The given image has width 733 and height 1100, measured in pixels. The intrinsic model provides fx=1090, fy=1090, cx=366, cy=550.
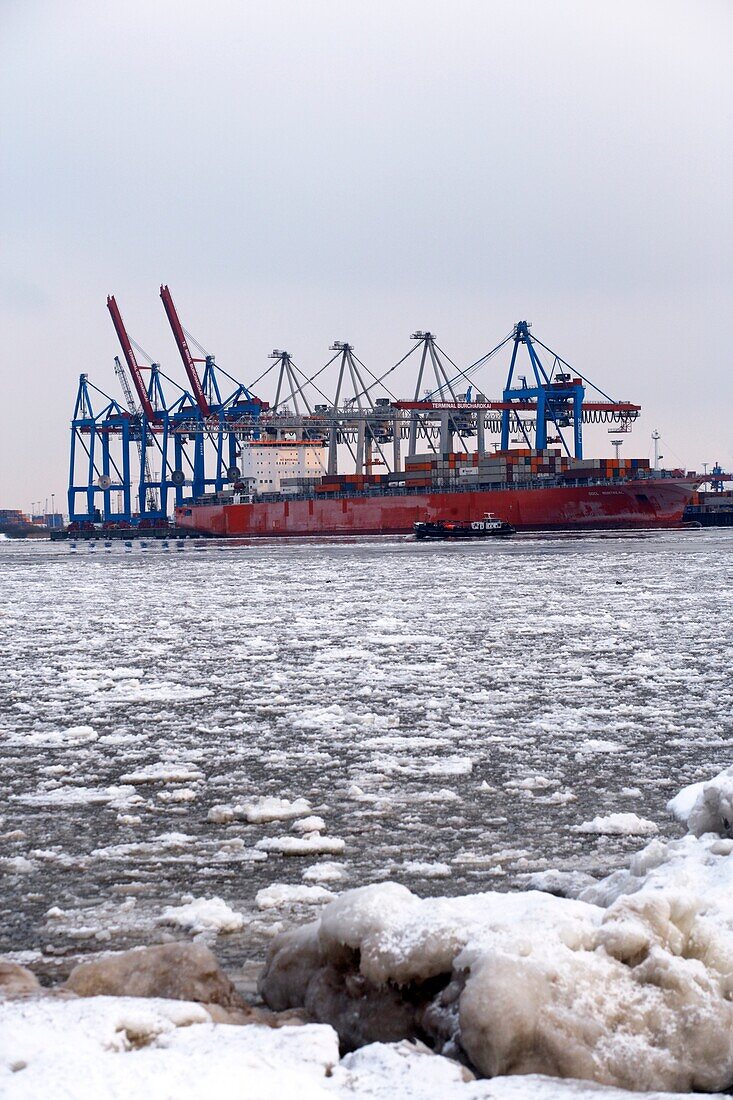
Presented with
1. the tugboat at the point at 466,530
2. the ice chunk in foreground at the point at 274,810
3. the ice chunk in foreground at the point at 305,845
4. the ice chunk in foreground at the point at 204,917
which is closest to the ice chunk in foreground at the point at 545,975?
the ice chunk in foreground at the point at 204,917

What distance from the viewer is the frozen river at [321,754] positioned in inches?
175

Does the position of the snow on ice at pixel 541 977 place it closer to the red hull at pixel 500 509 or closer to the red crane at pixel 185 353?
the red hull at pixel 500 509

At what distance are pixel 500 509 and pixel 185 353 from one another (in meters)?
36.1

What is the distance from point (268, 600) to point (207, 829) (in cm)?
1575

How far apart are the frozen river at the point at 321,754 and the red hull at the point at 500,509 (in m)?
50.8

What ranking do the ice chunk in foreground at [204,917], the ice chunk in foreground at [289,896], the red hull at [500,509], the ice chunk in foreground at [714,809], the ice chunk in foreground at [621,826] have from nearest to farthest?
the ice chunk in foreground at [204,917] → the ice chunk in foreground at [289,896] → the ice chunk in foreground at [714,809] → the ice chunk in foreground at [621,826] → the red hull at [500,509]

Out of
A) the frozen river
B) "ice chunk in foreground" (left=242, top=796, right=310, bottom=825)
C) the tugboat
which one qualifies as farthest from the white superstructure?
"ice chunk in foreground" (left=242, top=796, right=310, bottom=825)

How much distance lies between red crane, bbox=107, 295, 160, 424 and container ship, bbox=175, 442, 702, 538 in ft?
59.1

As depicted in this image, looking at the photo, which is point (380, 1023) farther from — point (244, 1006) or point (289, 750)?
point (289, 750)

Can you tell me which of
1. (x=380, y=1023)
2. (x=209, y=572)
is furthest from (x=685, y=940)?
(x=209, y=572)

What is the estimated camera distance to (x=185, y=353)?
91.6 m

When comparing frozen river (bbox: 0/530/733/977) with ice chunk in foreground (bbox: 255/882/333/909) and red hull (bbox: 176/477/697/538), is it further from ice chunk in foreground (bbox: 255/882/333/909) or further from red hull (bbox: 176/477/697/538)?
red hull (bbox: 176/477/697/538)

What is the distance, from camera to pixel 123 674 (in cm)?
1045

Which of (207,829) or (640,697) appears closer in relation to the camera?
(207,829)
